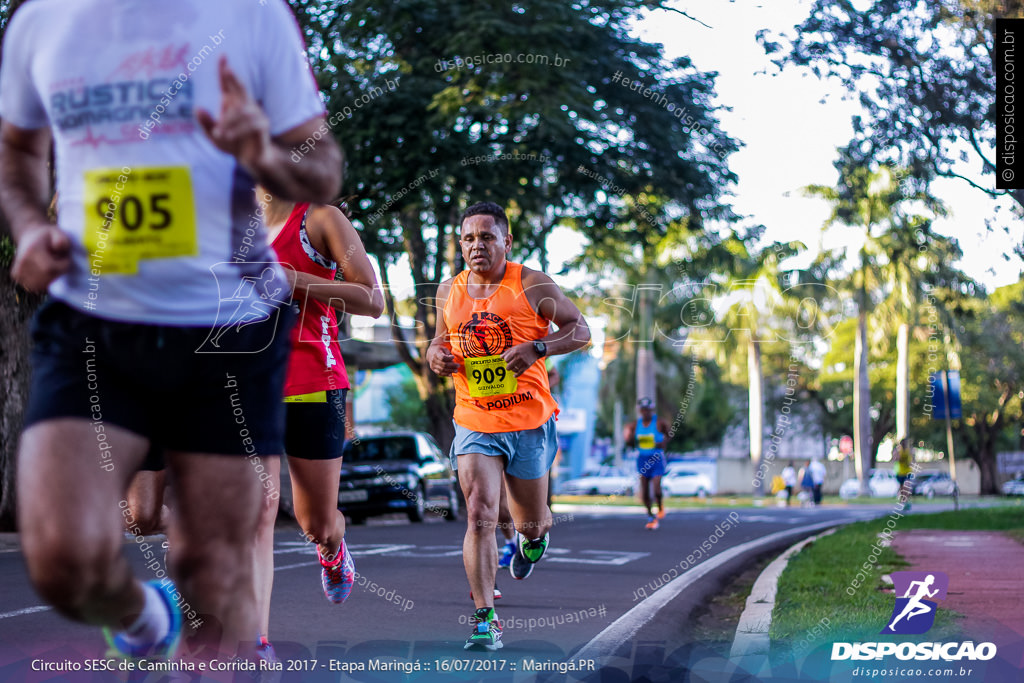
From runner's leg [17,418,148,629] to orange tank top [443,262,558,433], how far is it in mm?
3335

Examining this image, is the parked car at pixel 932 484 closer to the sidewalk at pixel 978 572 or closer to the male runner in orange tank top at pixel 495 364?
the sidewalk at pixel 978 572

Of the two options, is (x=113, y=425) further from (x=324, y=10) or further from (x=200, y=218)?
(x=324, y=10)

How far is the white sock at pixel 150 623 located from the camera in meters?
2.53

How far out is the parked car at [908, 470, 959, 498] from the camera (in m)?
50.7

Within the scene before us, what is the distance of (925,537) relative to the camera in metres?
13.9

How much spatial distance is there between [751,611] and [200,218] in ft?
15.6

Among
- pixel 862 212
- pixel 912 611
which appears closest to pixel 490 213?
pixel 912 611

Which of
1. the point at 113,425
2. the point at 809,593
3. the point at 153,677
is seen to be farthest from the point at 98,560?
the point at 809,593

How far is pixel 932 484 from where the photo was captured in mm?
51188

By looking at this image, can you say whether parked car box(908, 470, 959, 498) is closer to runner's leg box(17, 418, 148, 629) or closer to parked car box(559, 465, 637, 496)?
parked car box(559, 465, 637, 496)

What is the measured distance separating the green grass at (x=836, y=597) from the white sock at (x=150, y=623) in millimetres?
3109

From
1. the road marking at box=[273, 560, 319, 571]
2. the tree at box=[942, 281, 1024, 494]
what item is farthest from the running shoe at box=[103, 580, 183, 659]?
the tree at box=[942, 281, 1024, 494]

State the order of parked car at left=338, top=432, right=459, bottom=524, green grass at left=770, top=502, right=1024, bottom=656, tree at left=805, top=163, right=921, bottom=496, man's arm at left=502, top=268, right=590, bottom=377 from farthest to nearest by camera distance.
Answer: parked car at left=338, top=432, right=459, bottom=524 < tree at left=805, top=163, right=921, bottom=496 < man's arm at left=502, top=268, right=590, bottom=377 < green grass at left=770, top=502, right=1024, bottom=656

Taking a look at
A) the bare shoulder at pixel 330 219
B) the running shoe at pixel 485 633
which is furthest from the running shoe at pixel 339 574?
the bare shoulder at pixel 330 219
